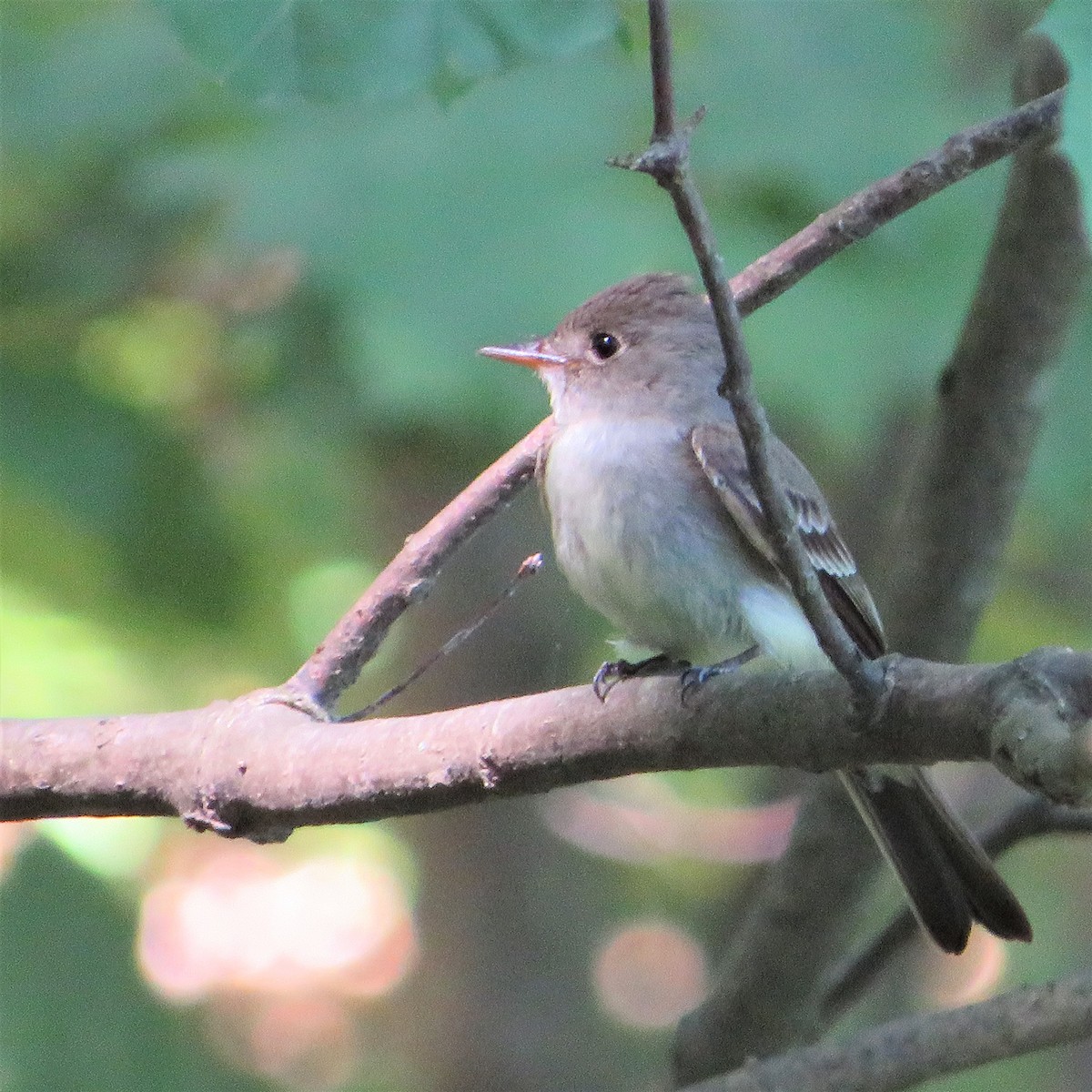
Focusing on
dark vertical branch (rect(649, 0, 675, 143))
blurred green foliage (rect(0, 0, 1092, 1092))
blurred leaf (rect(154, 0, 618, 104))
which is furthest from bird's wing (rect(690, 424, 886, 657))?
dark vertical branch (rect(649, 0, 675, 143))

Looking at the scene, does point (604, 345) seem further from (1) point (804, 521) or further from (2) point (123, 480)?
(2) point (123, 480)

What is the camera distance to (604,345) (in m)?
3.30

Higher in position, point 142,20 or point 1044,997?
point 142,20

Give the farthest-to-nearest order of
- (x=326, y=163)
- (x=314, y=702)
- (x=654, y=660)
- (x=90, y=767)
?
(x=326, y=163), (x=654, y=660), (x=314, y=702), (x=90, y=767)

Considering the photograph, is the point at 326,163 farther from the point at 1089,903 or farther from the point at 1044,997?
the point at 1089,903

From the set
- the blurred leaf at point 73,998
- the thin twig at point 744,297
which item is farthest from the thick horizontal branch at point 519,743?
the blurred leaf at point 73,998

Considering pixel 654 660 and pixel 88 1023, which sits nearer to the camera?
pixel 654 660

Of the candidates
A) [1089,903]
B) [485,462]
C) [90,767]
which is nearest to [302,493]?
[485,462]

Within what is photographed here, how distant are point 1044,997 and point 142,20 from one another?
8.81ft

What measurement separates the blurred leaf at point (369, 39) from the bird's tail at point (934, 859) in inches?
60.5

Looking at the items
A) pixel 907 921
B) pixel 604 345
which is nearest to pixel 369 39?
pixel 604 345

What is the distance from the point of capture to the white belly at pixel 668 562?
107 inches

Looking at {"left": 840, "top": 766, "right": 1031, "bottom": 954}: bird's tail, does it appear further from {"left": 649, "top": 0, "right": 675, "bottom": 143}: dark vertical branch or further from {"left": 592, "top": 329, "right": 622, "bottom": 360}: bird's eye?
{"left": 649, "top": 0, "right": 675, "bottom": 143}: dark vertical branch

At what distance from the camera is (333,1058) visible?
4.97 meters
